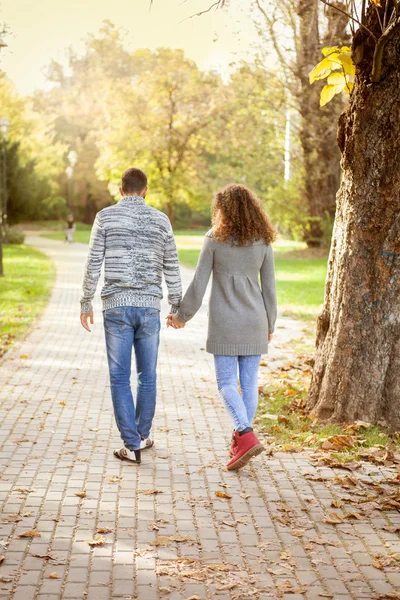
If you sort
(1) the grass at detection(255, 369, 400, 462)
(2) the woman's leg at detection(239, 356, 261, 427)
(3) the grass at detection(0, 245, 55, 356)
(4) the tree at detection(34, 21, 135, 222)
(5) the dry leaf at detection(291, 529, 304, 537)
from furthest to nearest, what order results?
(4) the tree at detection(34, 21, 135, 222) < (3) the grass at detection(0, 245, 55, 356) < (1) the grass at detection(255, 369, 400, 462) < (2) the woman's leg at detection(239, 356, 261, 427) < (5) the dry leaf at detection(291, 529, 304, 537)

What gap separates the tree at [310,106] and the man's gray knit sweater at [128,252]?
62.6 ft

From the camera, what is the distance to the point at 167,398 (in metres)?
8.46

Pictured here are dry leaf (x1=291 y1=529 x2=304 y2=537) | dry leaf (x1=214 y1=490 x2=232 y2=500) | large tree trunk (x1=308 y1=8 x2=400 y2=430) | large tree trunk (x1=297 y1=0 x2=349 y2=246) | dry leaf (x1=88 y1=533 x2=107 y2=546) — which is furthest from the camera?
large tree trunk (x1=297 y1=0 x2=349 y2=246)

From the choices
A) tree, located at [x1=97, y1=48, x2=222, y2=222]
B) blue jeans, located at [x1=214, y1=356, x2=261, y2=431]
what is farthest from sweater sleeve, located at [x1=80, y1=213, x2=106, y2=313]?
tree, located at [x1=97, y1=48, x2=222, y2=222]

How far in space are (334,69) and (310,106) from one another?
2260 cm

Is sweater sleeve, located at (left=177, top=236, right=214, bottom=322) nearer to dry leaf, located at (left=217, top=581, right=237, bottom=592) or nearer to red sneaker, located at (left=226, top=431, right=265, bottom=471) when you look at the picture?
red sneaker, located at (left=226, top=431, right=265, bottom=471)

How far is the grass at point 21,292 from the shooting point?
1325 centimetres

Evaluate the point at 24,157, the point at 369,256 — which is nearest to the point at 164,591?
the point at 369,256

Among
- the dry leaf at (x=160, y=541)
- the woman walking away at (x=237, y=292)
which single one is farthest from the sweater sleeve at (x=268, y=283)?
the dry leaf at (x=160, y=541)

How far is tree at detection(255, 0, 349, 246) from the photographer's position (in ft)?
83.8

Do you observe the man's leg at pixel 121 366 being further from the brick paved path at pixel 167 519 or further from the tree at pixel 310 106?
the tree at pixel 310 106

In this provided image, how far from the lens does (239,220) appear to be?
18.9ft

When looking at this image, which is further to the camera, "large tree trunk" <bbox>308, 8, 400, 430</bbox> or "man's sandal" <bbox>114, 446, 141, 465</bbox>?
"large tree trunk" <bbox>308, 8, 400, 430</bbox>

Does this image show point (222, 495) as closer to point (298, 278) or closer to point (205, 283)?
point (205, 283)
